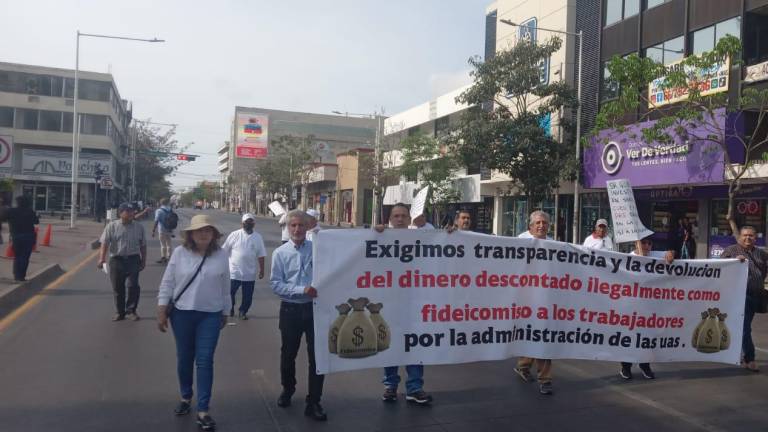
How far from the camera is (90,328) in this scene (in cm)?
898

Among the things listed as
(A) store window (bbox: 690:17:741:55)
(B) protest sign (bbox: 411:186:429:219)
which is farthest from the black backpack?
(A) store window (bbox: 690:17:741:55)

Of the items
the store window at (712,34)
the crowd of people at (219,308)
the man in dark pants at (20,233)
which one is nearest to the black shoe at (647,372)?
the crowd of people at (219,308)

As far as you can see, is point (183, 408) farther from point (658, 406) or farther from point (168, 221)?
point (168, 221)

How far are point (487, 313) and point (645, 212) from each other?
1937 centimetres

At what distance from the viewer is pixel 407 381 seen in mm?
6012

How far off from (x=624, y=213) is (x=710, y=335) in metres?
1.66

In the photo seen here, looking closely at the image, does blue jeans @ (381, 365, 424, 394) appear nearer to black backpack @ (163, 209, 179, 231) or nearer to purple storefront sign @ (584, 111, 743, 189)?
purple storefront sign @ (584, 111, 743, 189)

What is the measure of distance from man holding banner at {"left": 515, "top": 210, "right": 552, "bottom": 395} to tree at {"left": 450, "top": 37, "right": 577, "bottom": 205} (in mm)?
16396

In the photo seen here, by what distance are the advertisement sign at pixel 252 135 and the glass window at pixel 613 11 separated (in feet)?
261

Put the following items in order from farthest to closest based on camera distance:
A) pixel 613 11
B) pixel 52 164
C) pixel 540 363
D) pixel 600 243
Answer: pixel 52 164 < pixel 613 11 < pixel 600 243 < pixel 540 363

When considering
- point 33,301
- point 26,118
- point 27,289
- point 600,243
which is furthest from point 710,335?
point 26,118

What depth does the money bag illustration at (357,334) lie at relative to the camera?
563 cm

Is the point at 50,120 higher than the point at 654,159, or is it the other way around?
the point at 50,120

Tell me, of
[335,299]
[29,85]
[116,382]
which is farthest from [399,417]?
[29,85]
